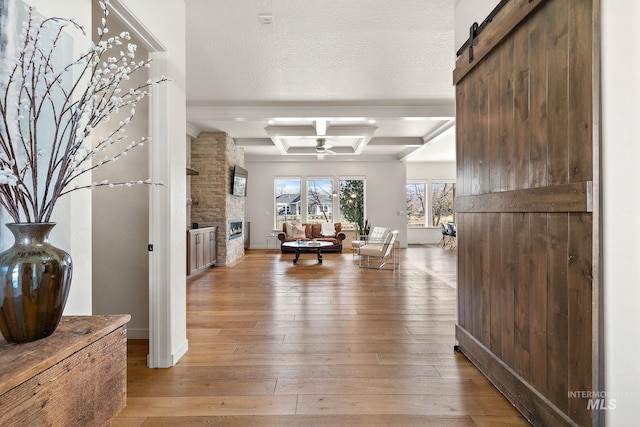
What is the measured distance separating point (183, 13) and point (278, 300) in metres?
3.30

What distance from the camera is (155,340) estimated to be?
2420 millimetres

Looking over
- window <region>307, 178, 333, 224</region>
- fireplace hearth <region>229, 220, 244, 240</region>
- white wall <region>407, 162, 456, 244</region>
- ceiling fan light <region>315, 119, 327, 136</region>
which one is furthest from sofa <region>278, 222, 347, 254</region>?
white wall <region>407, 162, 456, 244</region>

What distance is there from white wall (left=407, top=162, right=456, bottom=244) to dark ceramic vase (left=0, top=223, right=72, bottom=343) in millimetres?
11251

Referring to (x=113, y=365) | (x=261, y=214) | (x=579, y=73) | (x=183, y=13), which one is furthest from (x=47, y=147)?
(x=261, y=214)

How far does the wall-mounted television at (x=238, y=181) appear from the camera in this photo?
7.59 m

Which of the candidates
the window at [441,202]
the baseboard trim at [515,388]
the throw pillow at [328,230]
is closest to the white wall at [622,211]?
the baseboard trim at [515,388]

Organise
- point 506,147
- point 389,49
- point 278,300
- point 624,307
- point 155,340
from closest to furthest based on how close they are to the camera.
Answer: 1. point 624,307
2. point 506,147
3. point 155,340
4. point 389,49
5. point 278,300

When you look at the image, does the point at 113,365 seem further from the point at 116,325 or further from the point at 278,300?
the point at 278,300

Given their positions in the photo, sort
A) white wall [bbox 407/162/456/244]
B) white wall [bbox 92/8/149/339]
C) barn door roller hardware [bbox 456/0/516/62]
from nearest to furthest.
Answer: barn door roller hardware [bbox 456/0/516/62] < white wall [bbox 92/8/149/339] < white wall [bbox 407/162/456/244]

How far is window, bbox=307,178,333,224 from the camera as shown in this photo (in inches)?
415

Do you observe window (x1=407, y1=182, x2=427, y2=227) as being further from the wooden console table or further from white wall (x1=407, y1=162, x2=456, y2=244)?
the wooden console table

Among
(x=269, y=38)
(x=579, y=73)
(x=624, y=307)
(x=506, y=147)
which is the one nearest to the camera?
(x=624, y=307)

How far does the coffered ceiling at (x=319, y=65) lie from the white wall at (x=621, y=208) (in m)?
1.96

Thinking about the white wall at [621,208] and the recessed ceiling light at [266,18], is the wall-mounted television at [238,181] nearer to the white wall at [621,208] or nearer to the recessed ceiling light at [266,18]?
the recessed ceiling light at [266,18]
